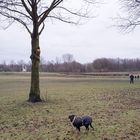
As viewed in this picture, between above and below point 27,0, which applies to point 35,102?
below

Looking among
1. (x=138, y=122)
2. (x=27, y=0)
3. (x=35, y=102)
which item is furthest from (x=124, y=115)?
(x=27, y=0)

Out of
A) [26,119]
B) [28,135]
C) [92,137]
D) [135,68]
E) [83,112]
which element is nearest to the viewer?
[92,137]

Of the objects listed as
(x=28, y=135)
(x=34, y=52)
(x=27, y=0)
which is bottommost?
(x=28, y=135)

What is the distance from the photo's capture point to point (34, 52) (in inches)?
943

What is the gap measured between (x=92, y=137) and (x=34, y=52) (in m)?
12.1

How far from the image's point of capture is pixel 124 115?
17375mm

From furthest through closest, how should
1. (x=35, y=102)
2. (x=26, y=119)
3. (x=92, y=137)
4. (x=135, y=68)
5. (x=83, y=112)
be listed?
(x=135, y=68) → (x=35, y=102) → (x=83, y=112) → (x=26, y=119) → (x=92, y=137)

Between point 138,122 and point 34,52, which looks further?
point 34,52

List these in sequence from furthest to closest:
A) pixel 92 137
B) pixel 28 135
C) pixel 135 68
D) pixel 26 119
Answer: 1. pixel 135 68
2. pixel 26 119
3. pixel 28 135
4. pixel 92 137

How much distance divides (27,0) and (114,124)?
11435 millimetres

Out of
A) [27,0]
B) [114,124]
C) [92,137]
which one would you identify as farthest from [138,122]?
[27,0]

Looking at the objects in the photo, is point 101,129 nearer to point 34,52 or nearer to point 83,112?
point 83,112

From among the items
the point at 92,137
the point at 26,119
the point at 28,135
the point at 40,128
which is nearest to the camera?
the point at 92,137

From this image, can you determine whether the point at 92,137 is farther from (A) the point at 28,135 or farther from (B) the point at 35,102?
(B) the point at 35,102
